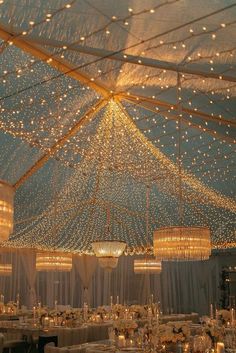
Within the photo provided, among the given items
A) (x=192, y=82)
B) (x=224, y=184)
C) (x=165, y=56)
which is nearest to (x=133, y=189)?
(x=224, y=184)

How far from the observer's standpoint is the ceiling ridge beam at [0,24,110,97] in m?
5.02

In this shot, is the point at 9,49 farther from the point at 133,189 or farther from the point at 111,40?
the point at 133,189

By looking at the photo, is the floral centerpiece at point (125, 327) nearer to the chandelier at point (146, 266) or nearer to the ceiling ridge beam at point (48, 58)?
the ceiling ridge beam at point (48, 58)

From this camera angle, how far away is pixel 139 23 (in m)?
4.74

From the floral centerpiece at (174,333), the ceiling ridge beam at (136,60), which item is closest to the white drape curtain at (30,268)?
the floral centerpiece at (174,333)

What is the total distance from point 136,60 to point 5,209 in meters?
2.34

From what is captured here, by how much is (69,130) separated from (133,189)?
4177mm

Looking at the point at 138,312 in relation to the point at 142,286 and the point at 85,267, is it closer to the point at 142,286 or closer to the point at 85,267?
the point at 85,267

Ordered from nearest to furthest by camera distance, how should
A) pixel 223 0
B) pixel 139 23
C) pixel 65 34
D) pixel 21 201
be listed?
pixel 223 0
pixel 139 23
pixel 65 34
pixel 21 201

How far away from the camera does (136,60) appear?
5.34m

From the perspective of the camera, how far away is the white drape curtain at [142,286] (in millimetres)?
19672

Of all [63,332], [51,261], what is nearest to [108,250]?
[63,332]

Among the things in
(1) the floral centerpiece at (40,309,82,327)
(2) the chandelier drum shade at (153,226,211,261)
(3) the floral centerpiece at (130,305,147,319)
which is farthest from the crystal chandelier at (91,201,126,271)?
(3) the floral centerpiece at (130,305,147,319)

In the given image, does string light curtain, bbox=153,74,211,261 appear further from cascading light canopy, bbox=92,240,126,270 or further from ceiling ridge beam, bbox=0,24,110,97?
cascading light canopy, bbox=92,240,126,270
